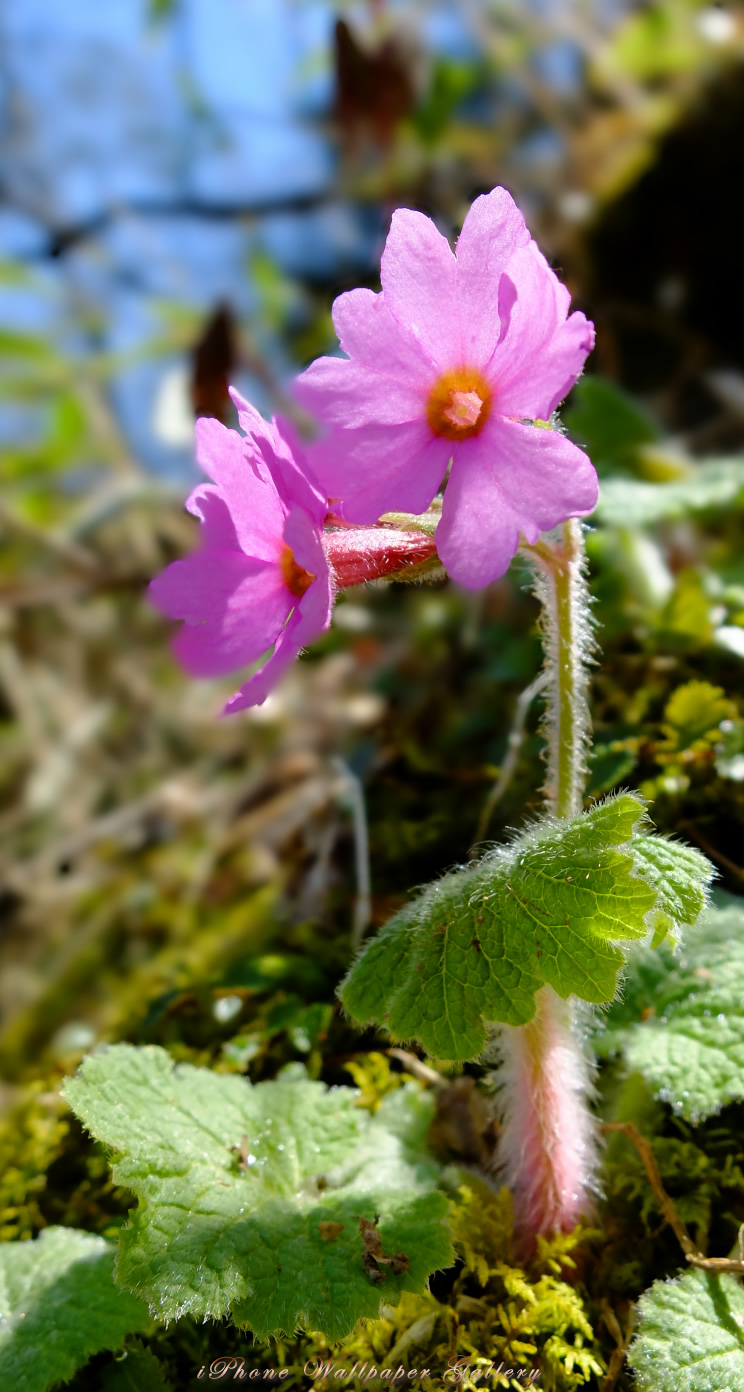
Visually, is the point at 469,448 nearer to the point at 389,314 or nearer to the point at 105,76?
the point at 389,314

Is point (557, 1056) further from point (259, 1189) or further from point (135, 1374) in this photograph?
point (135, 1374)

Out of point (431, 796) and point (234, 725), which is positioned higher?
point (234, 725)

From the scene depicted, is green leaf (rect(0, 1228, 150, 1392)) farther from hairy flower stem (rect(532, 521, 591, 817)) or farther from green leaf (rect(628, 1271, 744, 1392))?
hairy flower stem (rect(532, 521, 591, 817))

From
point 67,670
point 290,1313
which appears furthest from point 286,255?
point 290,1313

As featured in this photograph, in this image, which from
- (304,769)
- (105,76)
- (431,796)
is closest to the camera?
(431,796)

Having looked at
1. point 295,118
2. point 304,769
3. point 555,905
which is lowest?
point 555,905

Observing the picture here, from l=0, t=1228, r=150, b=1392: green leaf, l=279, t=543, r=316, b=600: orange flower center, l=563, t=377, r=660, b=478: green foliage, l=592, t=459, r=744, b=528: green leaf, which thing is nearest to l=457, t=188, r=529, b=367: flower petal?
l=279, t=543, r=316, b=600: orange flower center

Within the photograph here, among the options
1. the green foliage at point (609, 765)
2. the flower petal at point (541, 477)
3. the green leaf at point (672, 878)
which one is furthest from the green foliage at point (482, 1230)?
the flower petal at point (541, 477)
